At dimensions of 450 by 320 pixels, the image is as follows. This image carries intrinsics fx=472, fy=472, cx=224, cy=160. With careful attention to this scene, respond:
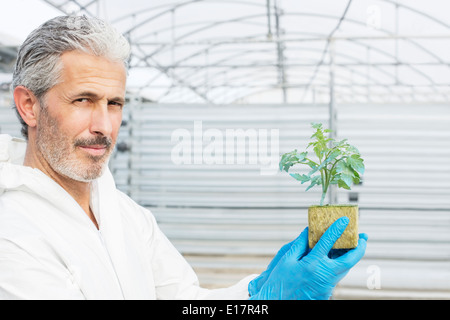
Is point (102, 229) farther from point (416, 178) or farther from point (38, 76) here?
point (416, 178)

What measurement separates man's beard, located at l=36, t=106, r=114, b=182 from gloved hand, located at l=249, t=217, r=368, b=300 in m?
0.58

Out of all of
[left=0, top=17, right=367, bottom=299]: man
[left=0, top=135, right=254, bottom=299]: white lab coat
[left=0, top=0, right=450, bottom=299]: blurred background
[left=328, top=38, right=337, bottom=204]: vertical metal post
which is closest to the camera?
[left=0, top=135, right=254, bottom=299]: white lab coat

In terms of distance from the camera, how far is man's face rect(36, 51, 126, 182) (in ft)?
4.11

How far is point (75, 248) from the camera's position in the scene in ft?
4.18

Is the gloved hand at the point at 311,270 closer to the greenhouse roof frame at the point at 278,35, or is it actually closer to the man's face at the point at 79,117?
the man's face at the point at 79,117

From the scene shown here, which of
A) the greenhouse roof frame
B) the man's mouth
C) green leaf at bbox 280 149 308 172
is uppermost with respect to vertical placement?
the greenhouse roof frame

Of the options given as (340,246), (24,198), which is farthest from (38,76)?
(340,246)

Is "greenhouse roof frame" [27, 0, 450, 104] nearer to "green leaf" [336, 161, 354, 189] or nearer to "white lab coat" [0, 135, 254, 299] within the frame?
"white lab coat" [0, 135, 254, 299]

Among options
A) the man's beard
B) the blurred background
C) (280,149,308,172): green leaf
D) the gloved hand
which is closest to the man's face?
the man's beard

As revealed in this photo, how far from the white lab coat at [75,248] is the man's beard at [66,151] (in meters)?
0.06

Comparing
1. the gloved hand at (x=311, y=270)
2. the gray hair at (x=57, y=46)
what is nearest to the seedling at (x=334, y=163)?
the gloved hand at (x=311, y=270)

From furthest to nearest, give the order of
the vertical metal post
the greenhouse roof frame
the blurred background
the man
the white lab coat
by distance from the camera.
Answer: the greenhouse roof frame < the blurred background < the vertical metal post < the man < the white lab coat

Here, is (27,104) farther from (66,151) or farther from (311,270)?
(311,270)

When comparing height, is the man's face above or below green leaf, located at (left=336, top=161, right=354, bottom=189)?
above
